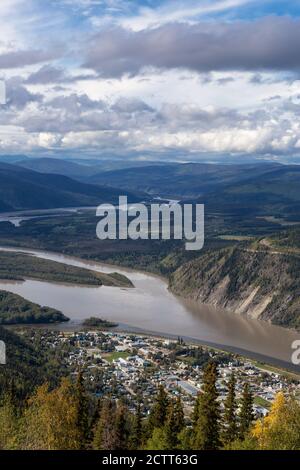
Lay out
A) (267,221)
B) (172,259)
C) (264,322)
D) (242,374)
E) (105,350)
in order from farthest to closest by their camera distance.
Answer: (267,221) → (172,259) → (264,322) → (105,350) → (242,374)

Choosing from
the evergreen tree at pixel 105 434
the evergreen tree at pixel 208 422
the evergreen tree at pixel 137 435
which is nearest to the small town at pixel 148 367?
the evergreen tree at pixel 137 435

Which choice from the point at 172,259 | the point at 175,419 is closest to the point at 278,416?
the point at 175,419

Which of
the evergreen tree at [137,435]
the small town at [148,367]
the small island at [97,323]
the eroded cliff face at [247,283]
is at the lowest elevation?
the small town at [148,367]

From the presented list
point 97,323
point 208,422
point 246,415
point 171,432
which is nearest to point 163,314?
point 97,323

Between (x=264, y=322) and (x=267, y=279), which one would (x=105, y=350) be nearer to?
(x=264, y=322)

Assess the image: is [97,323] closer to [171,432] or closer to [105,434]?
[105,434]

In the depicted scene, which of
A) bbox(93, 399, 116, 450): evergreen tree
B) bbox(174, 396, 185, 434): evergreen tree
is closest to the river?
bbox(174, 396, 185, 434): evergreen tree

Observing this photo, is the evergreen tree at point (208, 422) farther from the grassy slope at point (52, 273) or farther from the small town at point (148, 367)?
the grassy slope at point (52, 273)
